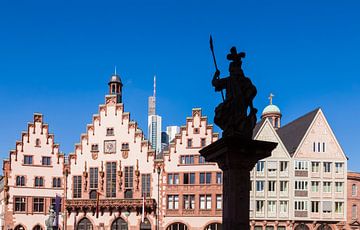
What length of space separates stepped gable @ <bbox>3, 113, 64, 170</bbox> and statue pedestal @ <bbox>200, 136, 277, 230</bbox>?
169 feet

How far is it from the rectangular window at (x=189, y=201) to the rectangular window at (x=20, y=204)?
20.4 m

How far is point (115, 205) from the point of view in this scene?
196ft

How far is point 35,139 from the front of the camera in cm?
6247

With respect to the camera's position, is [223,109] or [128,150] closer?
[223,109]

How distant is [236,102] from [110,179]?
4820cm

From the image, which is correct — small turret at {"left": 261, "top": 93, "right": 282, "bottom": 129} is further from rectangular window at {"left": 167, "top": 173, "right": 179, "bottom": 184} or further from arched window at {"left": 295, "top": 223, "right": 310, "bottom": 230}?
rectangular window at {"left": 167, "top": 173, "right": 179, "bottom": 184}

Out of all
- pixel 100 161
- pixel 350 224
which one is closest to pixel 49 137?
pixel 100 161

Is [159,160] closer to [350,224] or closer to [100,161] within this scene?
[100,161]

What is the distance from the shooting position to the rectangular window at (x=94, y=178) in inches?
2425

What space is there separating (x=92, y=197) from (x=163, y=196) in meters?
9.30

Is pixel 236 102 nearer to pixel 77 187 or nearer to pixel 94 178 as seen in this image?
pixel 94 178

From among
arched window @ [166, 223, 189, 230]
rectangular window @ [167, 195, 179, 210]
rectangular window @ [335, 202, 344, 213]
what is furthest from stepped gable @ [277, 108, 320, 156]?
arched window @ [166, 223, 189, 230]

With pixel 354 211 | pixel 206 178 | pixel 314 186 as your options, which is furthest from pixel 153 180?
pixel 354 211

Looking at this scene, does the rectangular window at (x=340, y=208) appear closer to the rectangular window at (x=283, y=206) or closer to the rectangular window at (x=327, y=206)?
the rectangular window at (x=327, y=206)
